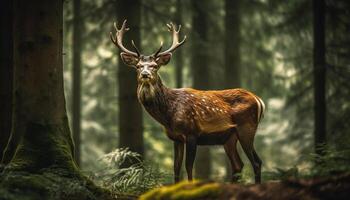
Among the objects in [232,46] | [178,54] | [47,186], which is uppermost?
[232,46]

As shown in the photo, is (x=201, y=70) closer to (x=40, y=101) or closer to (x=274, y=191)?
(x=40, y=101)

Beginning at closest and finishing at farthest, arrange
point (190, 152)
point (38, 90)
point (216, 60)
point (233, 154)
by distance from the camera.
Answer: point (38, 90) → point (190, 152) → point (233, 154) → point (216, 60)

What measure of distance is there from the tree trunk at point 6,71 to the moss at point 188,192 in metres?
3.87

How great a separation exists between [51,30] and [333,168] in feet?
14.2

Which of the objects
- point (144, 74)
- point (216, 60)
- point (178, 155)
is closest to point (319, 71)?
point (178, 155)

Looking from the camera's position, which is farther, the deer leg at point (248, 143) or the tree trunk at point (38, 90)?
the deer leg at point (248, 143)

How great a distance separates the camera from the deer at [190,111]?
8.40 m

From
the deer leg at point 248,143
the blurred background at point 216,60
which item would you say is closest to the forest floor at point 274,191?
the blurred background at point 216,60

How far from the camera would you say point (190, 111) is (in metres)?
8.68

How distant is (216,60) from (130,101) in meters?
7.67

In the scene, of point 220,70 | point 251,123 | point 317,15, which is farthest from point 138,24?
point 220,70

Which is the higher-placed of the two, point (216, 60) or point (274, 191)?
point (216, 60)

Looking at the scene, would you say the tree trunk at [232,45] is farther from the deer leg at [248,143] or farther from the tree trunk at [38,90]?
the tree trunk at [38,90]

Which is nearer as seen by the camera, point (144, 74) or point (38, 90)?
point (38, 90)
